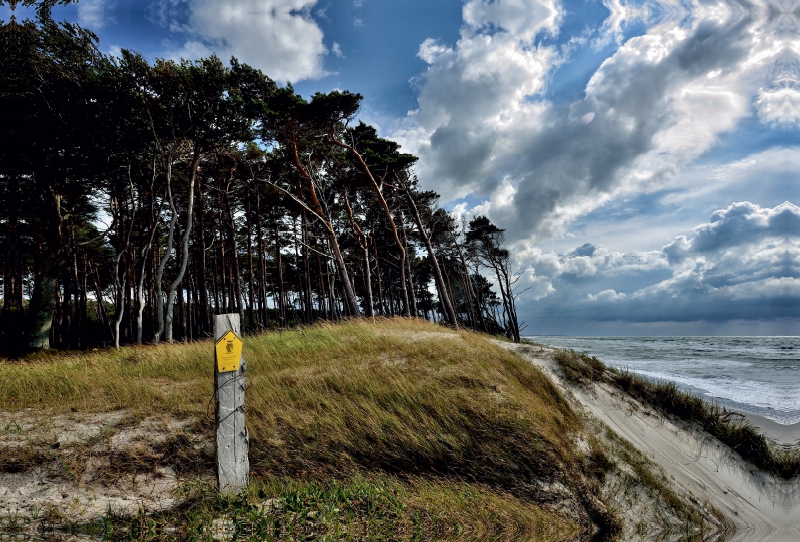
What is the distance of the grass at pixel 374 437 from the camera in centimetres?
464

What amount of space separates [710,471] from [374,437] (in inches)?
242

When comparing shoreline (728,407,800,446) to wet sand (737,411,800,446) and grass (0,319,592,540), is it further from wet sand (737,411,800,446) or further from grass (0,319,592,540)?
grass (0,319,592,540)

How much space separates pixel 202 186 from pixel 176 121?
18.6 feet

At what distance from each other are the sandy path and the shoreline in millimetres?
1095

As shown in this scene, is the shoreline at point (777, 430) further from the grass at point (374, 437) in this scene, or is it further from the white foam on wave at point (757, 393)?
the grass at point (374, 437)

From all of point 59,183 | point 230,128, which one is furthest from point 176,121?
point 59,183

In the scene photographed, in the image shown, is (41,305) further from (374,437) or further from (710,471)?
(710,471)

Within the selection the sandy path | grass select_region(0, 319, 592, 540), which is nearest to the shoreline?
the sandy path

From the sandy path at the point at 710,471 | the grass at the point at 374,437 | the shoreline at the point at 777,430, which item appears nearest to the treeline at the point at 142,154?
the grass at the point at 374,437

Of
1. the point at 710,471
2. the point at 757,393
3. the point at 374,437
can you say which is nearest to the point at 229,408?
the point at 374,437

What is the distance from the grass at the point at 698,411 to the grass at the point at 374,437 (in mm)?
1529

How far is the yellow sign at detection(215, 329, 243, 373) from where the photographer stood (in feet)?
16.3

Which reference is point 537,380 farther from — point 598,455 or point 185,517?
point 185,517

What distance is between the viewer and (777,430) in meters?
7.71
